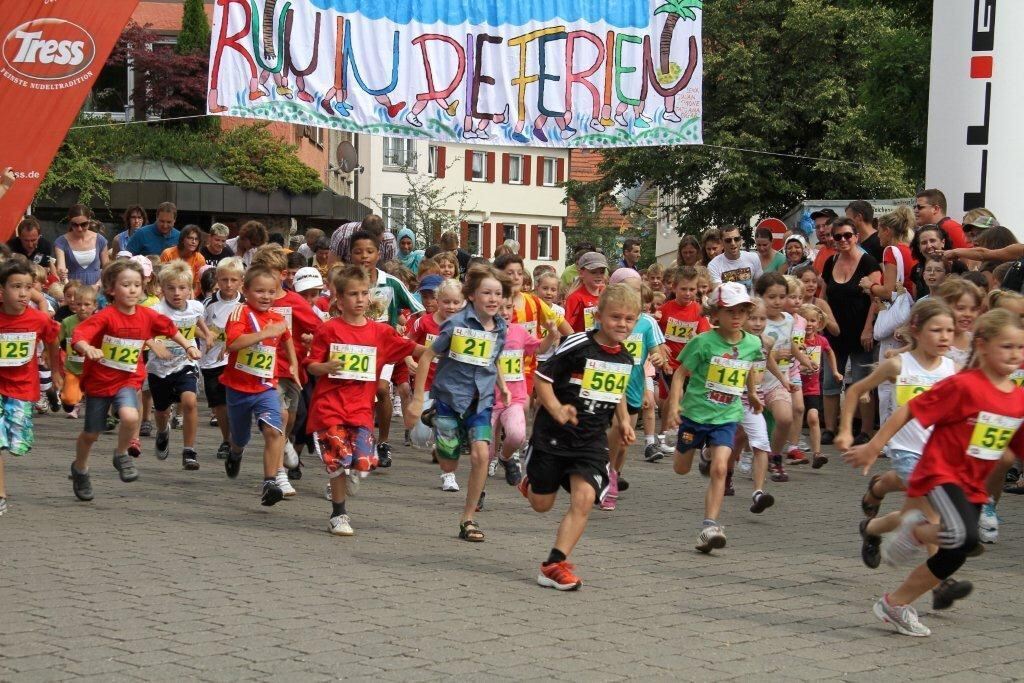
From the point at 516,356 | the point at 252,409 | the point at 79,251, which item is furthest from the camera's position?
the point at 79,251

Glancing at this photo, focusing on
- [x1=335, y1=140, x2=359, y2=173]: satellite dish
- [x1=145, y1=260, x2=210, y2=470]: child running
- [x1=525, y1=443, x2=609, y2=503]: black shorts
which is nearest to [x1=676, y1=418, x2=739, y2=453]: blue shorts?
[x1=525, y1=443, x2=609, y2=503]: black shorts

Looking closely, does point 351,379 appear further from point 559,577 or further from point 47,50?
point 47,50

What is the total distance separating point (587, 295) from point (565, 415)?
537 cm

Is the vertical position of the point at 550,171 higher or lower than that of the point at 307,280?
higher

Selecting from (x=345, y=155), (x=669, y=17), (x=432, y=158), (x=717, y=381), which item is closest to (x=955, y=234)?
(x=669, y=17)

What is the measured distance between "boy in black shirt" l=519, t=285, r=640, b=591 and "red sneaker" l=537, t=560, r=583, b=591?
35 centimetres

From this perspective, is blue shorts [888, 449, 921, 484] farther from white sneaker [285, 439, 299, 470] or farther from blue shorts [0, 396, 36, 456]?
blue shorts [0, 396, 36, 456]

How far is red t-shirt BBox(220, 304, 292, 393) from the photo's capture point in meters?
10.7

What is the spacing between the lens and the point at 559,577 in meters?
7.99

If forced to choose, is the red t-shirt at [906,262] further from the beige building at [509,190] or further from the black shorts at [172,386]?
the beige building at [509,190]

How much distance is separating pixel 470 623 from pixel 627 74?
10.9m

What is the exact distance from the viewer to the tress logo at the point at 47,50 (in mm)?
17344

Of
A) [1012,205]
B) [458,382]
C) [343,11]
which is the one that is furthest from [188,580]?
[1012,205]

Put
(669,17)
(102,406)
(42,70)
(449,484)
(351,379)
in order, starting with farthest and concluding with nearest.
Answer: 1. (42,70)
2. (669,17)
3. (449,484)
4. (102,406)
5. (351,379)
